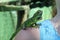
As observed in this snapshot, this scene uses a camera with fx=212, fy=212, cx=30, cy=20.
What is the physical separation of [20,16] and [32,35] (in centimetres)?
151

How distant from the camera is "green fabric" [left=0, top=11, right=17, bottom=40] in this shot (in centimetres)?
243

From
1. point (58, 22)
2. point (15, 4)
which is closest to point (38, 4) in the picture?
point (15, 4)

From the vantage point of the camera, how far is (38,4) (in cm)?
276

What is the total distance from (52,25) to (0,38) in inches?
58.2

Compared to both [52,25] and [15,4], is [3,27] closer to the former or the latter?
[15,4]

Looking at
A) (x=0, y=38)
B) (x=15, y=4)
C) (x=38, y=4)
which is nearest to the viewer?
(x=0, y=38)

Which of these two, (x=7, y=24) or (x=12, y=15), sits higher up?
(x=12, y=15)

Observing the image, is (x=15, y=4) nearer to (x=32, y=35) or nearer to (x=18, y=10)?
(x=18, y=10)

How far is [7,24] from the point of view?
2.49 meters

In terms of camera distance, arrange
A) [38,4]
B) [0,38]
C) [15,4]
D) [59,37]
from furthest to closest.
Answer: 1. [38,4]
2. [15,4]
3. [0,38]
4. [59,37]

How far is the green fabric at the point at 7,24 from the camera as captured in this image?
7.96ft

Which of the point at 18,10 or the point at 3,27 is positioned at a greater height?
the point at 18,10

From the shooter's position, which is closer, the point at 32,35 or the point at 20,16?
the point at 32,35

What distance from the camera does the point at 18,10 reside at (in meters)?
2.49
